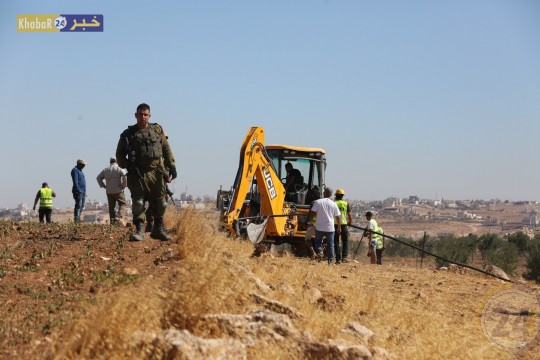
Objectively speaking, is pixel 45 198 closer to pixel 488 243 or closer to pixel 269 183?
pixel 269 183

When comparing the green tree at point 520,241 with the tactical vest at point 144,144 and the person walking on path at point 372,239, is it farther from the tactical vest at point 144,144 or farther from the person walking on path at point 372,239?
the tactical vest at point 144,144

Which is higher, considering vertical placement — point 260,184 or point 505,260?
point 260,184

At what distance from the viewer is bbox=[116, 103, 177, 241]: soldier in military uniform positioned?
34.9 feet

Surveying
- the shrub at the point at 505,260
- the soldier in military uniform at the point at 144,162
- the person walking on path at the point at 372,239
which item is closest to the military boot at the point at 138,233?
the soldier in military uniform at the point at 144,162

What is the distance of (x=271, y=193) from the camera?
17047mm

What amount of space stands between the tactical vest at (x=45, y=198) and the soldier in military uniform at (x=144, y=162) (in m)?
9.84

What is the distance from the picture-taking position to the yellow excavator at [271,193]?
53.9ft

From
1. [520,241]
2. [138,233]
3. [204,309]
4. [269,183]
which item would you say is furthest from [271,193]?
[520,241]

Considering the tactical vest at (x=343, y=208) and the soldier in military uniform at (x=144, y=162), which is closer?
the soldier in military uniform at (x=144, y=162)

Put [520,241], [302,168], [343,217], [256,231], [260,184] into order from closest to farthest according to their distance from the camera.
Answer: [256,231], [260,184], [343,217], [302,168], [520,241]

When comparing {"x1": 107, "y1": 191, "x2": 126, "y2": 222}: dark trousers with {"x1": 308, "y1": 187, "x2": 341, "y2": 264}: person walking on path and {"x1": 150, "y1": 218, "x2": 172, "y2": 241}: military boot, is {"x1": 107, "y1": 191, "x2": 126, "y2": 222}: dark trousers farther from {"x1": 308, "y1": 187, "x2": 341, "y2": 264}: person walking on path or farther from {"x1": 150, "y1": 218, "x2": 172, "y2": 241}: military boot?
{"x1": 150, "y1": 218, "x2": 172, "y2": 241}: military boot

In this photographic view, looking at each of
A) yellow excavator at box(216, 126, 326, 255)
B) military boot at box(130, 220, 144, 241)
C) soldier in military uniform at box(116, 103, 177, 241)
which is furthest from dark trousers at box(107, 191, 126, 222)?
soldier in military uniform at box(116, 103, 177, 241)

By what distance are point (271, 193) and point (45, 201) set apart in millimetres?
6737

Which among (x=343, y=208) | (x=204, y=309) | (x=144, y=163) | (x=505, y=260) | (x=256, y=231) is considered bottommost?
(x=505, y=260)
